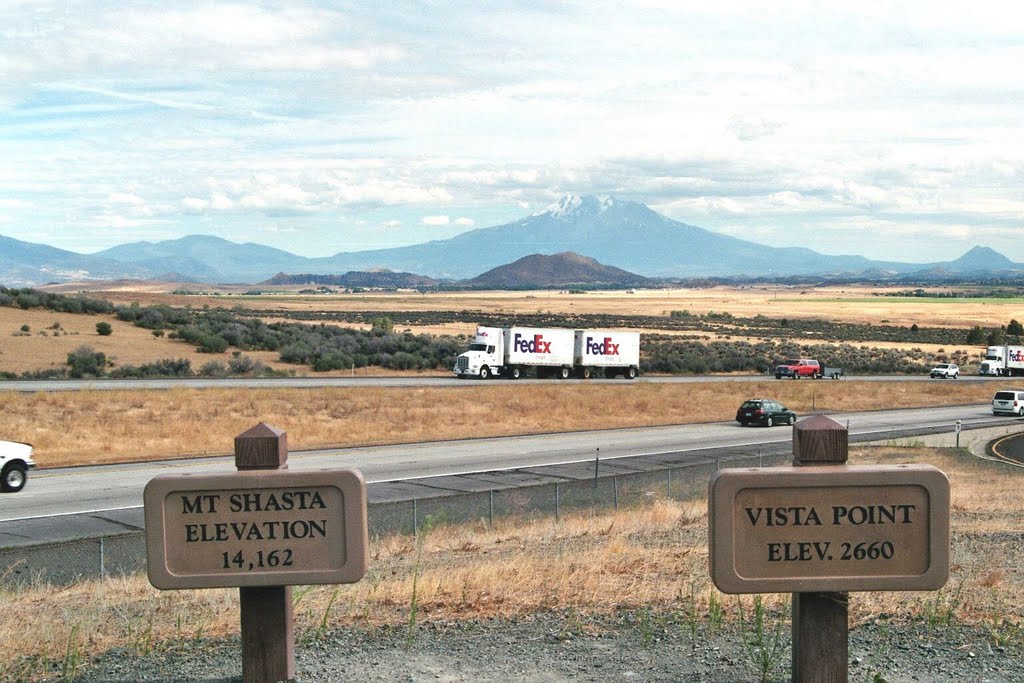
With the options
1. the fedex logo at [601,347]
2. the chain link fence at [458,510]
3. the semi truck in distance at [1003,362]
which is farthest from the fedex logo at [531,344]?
the semi truck in distance at [1003,362]

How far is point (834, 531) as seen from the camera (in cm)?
659

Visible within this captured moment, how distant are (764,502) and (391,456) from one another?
2911 cm

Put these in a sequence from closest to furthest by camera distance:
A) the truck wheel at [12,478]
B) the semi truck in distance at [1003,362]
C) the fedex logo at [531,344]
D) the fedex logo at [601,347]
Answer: the truck wheel at [12,478], the fedex logo at [531,344], the fedex logo at [601,347], the semi truck in distance at [1003,362]

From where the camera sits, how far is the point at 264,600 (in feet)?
23.4

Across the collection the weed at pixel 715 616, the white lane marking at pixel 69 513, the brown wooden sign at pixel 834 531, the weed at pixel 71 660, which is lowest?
the white lane marking at pixel 69 513

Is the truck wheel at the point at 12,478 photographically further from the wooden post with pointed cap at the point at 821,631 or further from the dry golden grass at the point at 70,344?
the dry golden grass at the point at 70,344

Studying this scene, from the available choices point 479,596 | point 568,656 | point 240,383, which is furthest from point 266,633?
point 240,383

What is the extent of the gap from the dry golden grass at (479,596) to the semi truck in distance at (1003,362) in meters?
75.3

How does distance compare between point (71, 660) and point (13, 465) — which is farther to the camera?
point (13, 465)

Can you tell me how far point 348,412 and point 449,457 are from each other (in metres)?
12.9

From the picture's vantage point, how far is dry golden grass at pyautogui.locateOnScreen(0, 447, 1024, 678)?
920 centimetres

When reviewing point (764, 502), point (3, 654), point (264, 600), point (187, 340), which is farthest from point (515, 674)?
point (187, 340)

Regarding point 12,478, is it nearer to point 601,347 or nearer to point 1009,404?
point 601,347

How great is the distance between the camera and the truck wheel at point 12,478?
26.1 m
